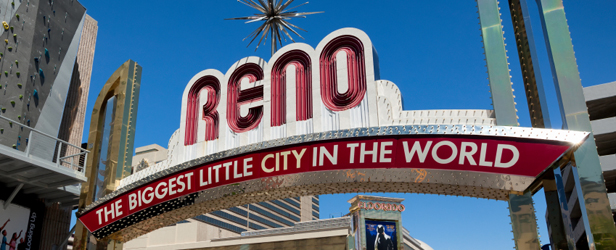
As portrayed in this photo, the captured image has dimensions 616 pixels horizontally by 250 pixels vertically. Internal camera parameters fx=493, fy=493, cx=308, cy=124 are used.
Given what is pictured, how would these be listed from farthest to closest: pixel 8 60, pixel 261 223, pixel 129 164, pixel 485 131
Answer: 1. pixel 261 223
2. pixel 8 60
3. pixel 129 164
4. pixel 485 131

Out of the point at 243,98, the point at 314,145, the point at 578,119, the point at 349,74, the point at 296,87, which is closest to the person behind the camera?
the point at 578,119

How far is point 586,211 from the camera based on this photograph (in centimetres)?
823

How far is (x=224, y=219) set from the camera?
373ft

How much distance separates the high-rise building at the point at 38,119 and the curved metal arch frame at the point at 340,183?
161 inches

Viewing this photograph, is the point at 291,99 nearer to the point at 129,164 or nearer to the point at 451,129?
the point at 451,129

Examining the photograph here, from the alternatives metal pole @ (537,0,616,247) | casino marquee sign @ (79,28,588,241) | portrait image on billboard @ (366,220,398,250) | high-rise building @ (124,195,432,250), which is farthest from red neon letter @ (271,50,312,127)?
portrait image on billboard @ (366,220,398,250)

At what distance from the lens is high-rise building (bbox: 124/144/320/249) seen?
59.3m

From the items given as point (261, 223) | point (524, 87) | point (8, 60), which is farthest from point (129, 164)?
point (261, 223)

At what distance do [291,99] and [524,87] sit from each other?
5.47 meters

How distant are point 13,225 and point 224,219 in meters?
98.6

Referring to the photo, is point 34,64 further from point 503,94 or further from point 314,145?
point 503,94

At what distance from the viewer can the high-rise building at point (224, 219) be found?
194 feet

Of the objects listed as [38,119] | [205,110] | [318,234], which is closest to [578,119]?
[205,110]

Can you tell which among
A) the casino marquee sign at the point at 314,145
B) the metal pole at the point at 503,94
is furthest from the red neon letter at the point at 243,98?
the metal pole at the point at 503,94
